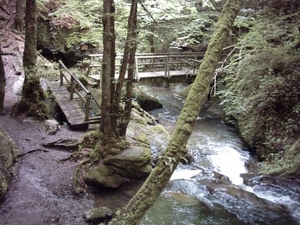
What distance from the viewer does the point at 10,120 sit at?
9.42 metres

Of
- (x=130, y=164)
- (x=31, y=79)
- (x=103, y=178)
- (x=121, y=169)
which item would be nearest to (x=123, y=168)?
(x=121, y=169)

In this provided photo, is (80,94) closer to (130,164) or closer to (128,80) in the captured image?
(128,80)

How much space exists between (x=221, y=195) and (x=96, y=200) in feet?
10.3

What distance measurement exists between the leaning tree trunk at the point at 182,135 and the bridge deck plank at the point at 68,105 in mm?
5789

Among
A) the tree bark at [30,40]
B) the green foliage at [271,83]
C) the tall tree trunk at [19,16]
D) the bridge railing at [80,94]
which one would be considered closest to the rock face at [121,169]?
Result: the bridge railing at [80,94]

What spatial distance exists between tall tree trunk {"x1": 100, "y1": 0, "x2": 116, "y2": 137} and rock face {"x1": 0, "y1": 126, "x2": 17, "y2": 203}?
7.14 feet

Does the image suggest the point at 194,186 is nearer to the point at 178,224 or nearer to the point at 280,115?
the point at 178,224

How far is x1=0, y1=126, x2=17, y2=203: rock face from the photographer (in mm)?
6002

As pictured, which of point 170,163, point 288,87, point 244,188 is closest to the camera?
point 170,163

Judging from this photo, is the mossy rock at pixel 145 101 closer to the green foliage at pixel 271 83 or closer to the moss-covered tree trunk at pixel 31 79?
the green foliage at pixel 271 83

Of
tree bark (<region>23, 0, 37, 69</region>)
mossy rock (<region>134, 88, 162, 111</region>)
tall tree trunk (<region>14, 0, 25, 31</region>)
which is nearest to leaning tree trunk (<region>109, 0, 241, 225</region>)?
tree bark (<region>23, 0, 37, 69</region>)

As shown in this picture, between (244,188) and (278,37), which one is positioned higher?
(278,37)

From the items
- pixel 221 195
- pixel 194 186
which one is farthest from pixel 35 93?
pixel 221 195

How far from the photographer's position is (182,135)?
167 inches
